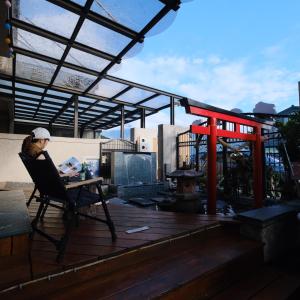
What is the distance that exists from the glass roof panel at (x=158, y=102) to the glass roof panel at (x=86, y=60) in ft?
12.3

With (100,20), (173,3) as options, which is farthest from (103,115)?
(173,3)

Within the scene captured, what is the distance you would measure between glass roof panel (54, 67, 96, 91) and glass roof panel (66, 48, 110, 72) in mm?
808

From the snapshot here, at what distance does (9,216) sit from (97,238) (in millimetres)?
1070

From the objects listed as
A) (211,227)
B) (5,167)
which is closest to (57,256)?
(211,227)

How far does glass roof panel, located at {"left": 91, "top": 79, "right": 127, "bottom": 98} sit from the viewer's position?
9.04m

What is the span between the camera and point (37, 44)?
6.30m

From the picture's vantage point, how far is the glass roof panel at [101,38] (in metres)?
5.46

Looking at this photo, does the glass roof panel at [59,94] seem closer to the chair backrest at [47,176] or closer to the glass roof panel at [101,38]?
the glass roof panel at [101,38]

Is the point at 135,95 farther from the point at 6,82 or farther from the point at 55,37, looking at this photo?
the point at 6,82

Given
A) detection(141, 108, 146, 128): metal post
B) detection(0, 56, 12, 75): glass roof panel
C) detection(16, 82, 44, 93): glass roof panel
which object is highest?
detection(0, 56, 12, 75): glass roof panel

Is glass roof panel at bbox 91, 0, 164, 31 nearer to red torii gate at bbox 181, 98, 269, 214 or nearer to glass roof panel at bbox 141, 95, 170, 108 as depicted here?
red torii gate at bbox 181, 98, 269, 214

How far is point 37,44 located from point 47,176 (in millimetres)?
5546

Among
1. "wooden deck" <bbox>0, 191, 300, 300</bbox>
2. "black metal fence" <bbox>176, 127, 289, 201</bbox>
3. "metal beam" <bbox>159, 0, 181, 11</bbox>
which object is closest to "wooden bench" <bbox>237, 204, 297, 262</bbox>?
"wooden deck" <bbox>0, 191, 300, 300</bbox>

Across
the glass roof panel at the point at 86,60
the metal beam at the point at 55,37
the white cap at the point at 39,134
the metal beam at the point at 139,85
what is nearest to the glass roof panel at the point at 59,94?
the metal beam at the point at 139,85
